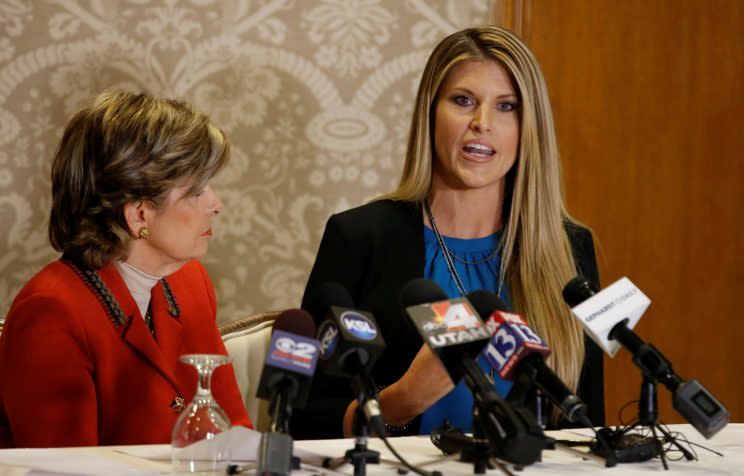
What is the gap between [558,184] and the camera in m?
2.61

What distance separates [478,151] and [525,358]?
3.53ft

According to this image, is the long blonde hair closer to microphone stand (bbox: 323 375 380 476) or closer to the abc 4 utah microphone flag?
microphone stand (bbox: 323 375 380 476)

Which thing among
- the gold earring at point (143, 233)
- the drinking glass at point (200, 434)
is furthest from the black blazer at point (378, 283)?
the drinking glass at point (200, 434)

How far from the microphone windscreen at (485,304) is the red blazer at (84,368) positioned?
2.92ft

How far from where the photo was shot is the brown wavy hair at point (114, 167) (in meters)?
2.21

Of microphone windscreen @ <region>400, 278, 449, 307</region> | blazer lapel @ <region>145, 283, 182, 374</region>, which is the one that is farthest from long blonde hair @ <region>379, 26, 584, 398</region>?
microphone windscreen @ <region>400, 278, 449, 307</region>

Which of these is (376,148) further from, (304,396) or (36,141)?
(304,396)

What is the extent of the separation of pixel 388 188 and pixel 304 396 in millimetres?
1904

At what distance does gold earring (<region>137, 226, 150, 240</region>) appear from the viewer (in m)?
2.27

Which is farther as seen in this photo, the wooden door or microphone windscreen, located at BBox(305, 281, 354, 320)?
the wooden door

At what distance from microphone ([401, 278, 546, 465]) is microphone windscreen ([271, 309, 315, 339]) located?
157 millimetres

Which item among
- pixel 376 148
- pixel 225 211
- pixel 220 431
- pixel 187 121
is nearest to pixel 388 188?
pixel 376 148

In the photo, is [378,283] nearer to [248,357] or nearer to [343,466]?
[248,357]

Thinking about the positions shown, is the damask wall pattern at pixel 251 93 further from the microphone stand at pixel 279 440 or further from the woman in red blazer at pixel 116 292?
the microphone stand at pixel 279 440
